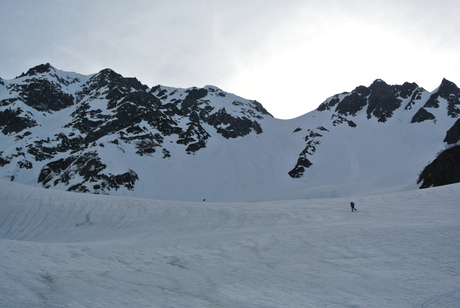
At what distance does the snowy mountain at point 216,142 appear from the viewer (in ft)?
266

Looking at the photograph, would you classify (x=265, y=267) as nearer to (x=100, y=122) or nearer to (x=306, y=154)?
(x=306, y=154)

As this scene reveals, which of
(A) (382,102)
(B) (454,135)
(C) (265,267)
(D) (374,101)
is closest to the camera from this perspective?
(C) (265,267)

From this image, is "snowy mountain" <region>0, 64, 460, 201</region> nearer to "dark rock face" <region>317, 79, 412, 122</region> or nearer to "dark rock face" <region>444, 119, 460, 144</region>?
"dark rock face" <region>317, 79, 412, 122</region>

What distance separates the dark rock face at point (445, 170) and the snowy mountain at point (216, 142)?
0.72 ft

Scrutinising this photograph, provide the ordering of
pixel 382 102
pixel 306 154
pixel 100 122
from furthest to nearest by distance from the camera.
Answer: pixel 382 102 < pixel 100 122 < pixel 306 154

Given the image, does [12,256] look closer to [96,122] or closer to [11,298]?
[11,298]

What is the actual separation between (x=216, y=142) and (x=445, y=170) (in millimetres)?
81591

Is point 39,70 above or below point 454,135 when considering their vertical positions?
above

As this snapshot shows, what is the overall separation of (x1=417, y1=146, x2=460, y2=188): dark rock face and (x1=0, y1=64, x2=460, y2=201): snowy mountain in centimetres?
22

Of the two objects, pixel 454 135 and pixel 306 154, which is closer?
pixel 454 135

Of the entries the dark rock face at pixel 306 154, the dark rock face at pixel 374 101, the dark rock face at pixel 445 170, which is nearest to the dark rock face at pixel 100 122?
the dark rock face at pixel 306 154

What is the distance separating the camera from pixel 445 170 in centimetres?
4228

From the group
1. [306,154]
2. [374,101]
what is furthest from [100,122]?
[374,101]

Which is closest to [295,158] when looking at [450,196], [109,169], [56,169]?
[109,169]
